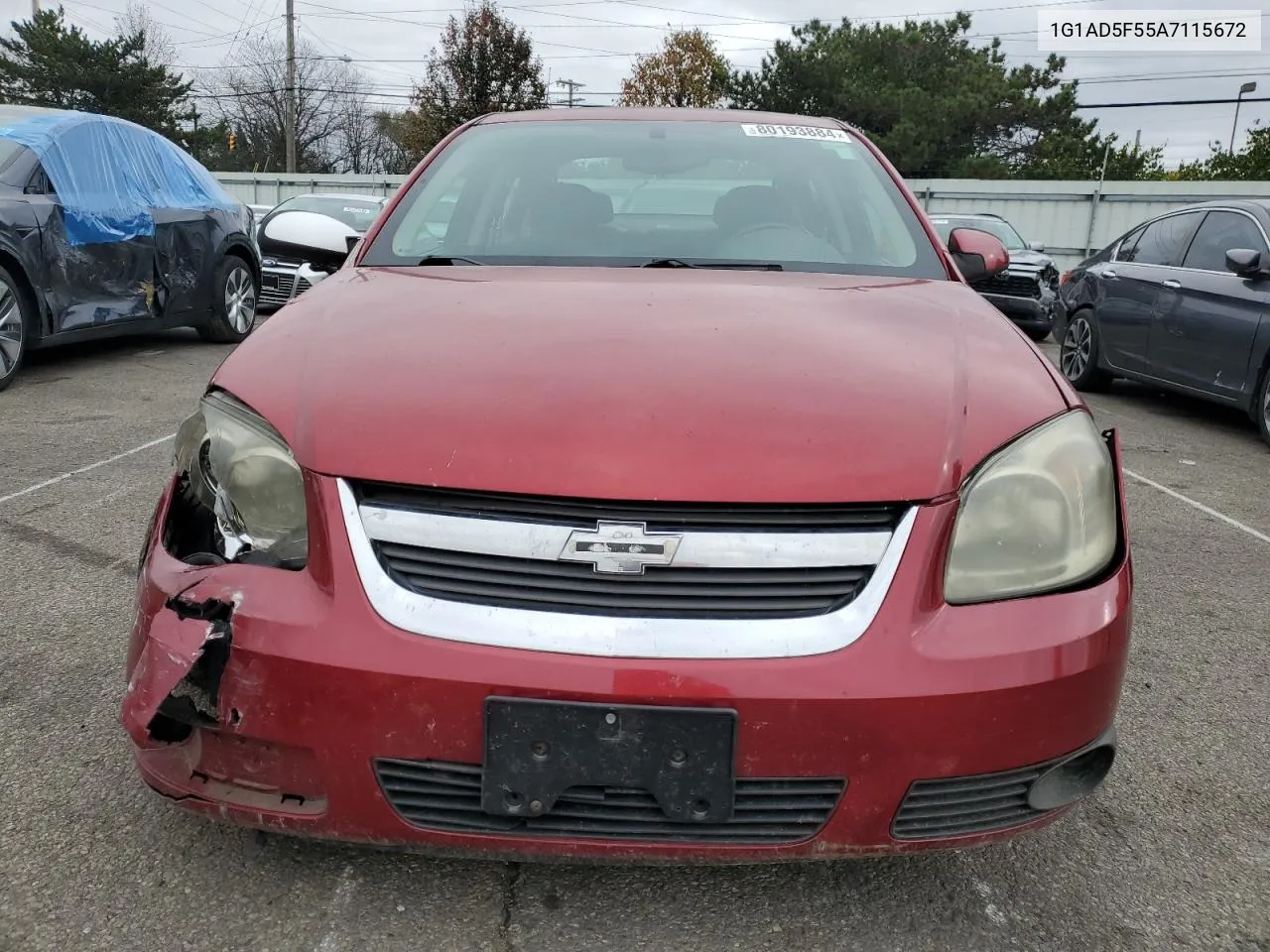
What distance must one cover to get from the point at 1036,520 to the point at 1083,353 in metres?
6.79

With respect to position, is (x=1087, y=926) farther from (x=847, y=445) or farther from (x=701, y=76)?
(x=701, y=76)

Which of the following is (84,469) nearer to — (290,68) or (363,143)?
(290,68)

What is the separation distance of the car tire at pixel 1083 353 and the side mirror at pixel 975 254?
16.6 ft

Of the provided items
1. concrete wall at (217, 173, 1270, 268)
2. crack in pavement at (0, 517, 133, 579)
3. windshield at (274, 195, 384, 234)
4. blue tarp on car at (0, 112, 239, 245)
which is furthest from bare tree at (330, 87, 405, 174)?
crack in pavement at (0, 517, 133, 579)

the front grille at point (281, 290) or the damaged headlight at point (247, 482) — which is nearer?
the damaged headlight at point (247, 482)

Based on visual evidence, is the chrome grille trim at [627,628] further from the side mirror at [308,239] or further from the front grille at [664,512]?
the side mirror at [308,239]

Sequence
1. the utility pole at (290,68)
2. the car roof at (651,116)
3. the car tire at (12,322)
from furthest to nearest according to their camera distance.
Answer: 1. the utility pole at (290,68)
2. the car tire at (12,322)
3. the car roof at (651,116)

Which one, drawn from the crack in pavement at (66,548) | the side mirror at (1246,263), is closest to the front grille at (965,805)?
the crack in pavement at (66,548)

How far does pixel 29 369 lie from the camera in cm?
649

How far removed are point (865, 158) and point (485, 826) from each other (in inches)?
84.3

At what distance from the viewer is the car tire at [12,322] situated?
556 cm

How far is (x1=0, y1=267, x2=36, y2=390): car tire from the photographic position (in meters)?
5.56

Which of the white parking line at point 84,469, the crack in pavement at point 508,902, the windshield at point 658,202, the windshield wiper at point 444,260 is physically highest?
the windshield at point 658,202

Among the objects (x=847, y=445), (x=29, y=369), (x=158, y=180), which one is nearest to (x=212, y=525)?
(x=847, y=445)
